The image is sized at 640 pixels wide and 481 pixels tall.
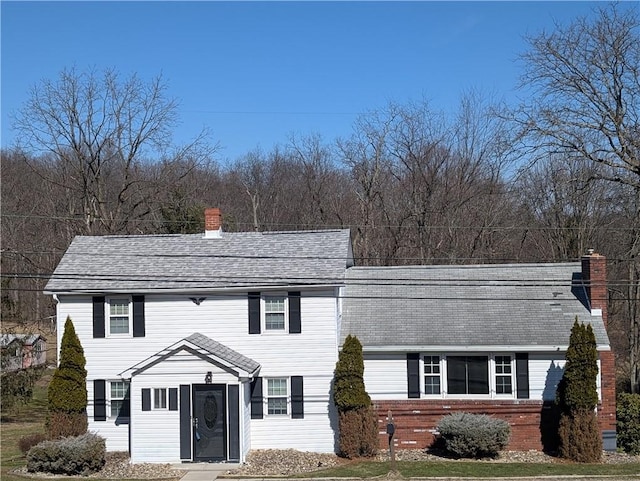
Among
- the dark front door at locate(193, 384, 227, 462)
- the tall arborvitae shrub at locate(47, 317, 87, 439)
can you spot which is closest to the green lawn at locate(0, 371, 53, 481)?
the tall arborvitae shrub at locate(47, 317, 87, 439)

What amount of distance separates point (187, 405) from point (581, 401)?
12.0 metres

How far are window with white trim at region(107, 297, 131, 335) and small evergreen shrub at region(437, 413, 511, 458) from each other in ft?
35.6

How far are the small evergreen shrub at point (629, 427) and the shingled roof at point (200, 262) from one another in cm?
1028

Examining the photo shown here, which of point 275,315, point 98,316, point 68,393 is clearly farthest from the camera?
point 98,316

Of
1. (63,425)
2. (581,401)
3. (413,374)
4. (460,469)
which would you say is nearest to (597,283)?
(581,401)

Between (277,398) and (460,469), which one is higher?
(277,398)

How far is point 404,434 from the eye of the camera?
26062mm

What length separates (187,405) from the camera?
2436cm

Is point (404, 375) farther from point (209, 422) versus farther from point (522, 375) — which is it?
point (209, 422)

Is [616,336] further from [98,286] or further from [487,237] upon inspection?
[98,286]

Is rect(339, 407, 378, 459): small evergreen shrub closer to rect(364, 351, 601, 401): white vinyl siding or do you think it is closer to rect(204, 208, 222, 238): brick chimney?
rect(364, 351, 601, 401): white vinyl siding

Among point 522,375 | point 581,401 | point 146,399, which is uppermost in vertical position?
point 522,375

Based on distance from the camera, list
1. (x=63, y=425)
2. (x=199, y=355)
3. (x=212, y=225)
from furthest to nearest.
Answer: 1. (x=212, y=225)
2. (x=63, y=425)
3. (x=199, y=355)

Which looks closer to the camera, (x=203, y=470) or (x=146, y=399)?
(x=203, y=470)
